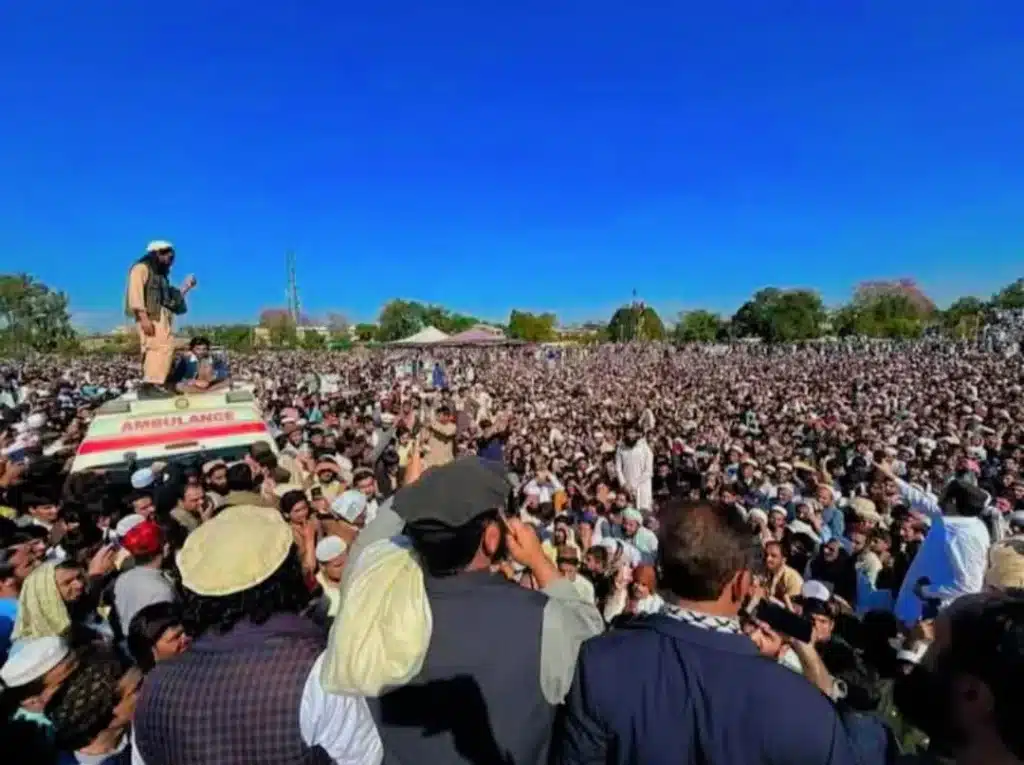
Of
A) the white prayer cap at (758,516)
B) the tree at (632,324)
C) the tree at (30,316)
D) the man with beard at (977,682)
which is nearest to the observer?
the man with beard at (977,682)

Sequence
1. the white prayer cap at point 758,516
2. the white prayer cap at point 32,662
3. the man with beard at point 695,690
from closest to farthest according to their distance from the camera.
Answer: the man with beard at point 695,690
the white prayer cap at point 32,662
the white prayer cap at point 758,516

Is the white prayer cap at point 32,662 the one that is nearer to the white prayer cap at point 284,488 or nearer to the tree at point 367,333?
the white prayer cap at point 284,488

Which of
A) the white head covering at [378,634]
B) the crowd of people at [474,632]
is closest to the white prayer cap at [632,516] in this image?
the crowd of people at [474,632]

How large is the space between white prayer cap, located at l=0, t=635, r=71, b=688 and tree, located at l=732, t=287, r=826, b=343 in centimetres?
6930

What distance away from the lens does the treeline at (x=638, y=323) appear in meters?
56.7

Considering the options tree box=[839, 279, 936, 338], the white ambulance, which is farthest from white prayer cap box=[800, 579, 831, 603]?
tree box=[839, 279, 936, 338]

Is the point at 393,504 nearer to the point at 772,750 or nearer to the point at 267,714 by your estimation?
the point at 267,714

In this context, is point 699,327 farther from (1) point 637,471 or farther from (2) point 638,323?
(1) point 637,471

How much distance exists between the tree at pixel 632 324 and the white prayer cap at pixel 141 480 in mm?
72617

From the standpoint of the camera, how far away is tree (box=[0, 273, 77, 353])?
2185 inches

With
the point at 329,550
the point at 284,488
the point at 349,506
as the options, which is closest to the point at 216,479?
the point at 284,488

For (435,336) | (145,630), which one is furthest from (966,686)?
(435,336)

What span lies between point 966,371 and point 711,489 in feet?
68.4

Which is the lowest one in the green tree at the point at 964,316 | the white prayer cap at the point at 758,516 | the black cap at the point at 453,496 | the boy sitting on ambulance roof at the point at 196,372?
the white prayer cap at the point at 758,516
